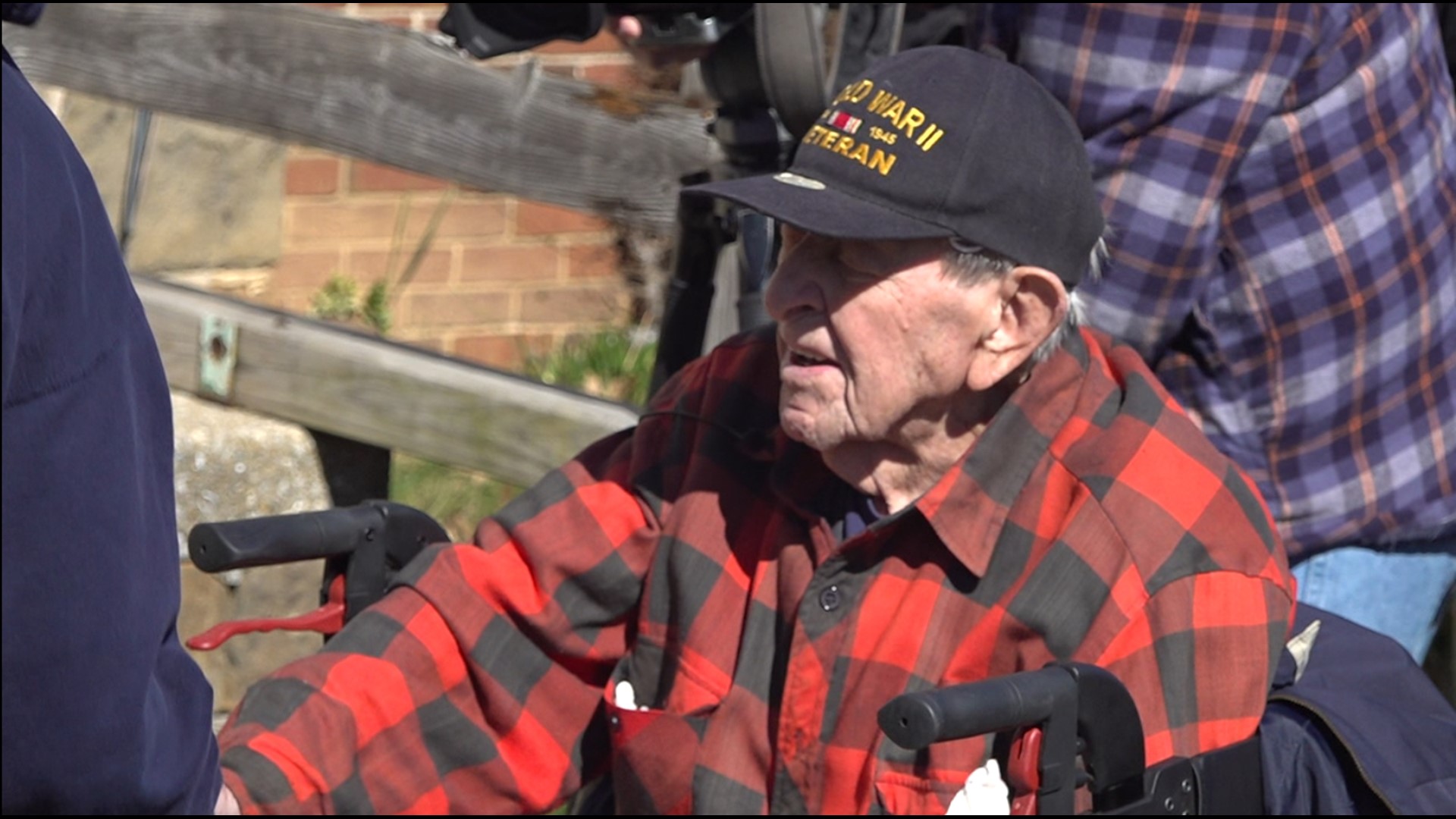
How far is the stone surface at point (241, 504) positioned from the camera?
10.00 feet

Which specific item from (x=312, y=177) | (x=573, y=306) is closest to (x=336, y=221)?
(x=312, y=177)

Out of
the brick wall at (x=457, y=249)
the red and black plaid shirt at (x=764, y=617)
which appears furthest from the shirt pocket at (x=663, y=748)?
the brick wall at (x=457, y=249)

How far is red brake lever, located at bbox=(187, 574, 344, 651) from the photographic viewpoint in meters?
1.95

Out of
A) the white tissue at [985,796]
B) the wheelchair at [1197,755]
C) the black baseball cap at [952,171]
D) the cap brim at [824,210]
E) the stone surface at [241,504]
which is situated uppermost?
the black baseball cap at [952,171]

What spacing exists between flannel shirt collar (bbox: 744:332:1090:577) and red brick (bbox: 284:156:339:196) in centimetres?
280

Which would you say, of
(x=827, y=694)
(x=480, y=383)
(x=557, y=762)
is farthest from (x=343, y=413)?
(x=827, y=694)

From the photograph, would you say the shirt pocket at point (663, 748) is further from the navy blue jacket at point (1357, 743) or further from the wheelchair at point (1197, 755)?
the navy blue jacket at point (1357, 743)

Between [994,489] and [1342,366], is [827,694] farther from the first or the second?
[1342,366]

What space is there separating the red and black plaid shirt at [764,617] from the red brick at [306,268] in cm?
249

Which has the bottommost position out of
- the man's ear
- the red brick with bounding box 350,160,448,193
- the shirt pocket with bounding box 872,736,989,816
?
the red brick with bounding box 350,160,448,193

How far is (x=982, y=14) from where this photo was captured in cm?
240

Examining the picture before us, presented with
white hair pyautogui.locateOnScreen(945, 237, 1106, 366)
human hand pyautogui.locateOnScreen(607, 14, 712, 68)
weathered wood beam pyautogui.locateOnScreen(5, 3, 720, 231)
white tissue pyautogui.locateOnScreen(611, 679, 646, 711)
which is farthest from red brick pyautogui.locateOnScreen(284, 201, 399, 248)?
white hair pyautogui.locateOnScreen(945, 237, 1106, 366)

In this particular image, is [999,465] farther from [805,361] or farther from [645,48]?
[645,48]

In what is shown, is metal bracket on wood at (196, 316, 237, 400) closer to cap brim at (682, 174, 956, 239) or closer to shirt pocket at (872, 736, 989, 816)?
cap brim at (682, 174, 956, 239)
